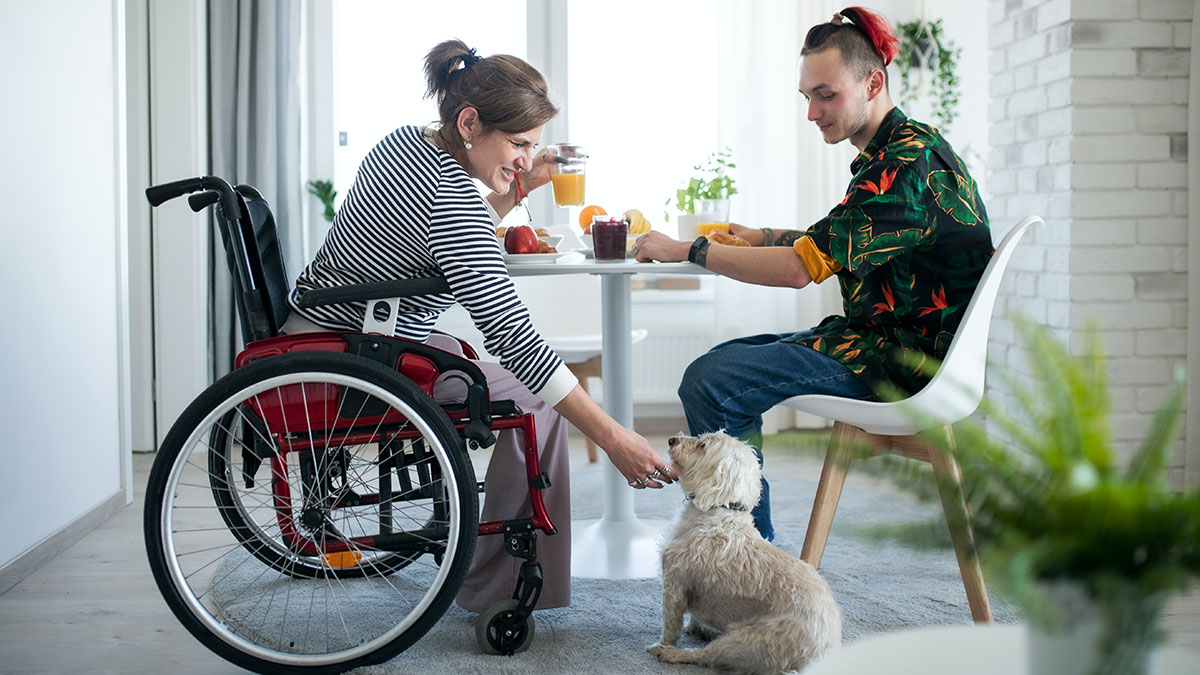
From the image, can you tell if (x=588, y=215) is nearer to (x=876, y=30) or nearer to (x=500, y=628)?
(x=876, y=30)

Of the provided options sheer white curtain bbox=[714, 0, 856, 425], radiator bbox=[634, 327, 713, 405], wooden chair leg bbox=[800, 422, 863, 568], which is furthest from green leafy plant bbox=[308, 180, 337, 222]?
wooden chair leg bbox=[800, 422, 863, 568]

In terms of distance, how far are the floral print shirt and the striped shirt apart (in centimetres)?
56

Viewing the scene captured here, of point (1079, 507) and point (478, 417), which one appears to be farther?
point (478, 417)

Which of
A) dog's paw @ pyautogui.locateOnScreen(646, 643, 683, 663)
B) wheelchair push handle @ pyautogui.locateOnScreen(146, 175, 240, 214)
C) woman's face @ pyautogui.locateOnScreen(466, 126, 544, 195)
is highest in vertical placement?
woman's face @ pyautogui.locateOnScreen(466, 126, 544, 195)

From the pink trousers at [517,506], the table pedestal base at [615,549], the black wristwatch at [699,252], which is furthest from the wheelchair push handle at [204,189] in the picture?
the table pedestal base at [615,549]

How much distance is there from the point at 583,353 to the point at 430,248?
67.3 inches

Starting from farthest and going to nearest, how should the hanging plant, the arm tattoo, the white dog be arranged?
the hanging plant → the arm tattoo → the white dog

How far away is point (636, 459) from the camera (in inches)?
65.6

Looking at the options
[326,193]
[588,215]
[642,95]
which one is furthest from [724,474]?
[642,95]

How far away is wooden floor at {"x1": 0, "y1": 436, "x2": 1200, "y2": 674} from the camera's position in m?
1.80

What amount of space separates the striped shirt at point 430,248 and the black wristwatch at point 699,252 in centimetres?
41

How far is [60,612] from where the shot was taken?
206 cm

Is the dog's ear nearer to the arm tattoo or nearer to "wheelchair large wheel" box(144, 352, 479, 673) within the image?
"wheelchair large wheel" box(144, 352, 479, 673)

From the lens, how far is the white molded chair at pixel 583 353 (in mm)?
3385
